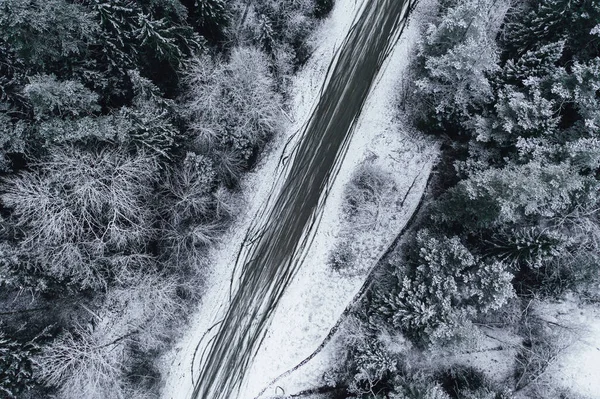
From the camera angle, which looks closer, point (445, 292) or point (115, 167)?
point (445, 292)

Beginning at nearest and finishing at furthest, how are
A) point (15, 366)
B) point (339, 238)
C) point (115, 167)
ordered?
point (15, 366), point (115, 167), point (339, 238)

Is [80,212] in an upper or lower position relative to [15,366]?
upper

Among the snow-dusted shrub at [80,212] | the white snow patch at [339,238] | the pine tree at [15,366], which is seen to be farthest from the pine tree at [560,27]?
the pine tree at [15,366]

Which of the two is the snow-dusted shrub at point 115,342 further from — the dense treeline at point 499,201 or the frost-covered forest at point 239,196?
the dense treeline at point 499,201

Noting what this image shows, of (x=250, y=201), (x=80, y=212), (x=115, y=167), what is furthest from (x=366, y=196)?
(x=80, y=212)

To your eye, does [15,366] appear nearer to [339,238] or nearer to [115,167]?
[115,167]

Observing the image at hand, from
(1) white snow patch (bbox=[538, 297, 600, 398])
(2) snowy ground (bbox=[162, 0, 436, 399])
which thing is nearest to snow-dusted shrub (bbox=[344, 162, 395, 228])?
(2) snowy ground (bbox=[162, 0, 436, 399])
